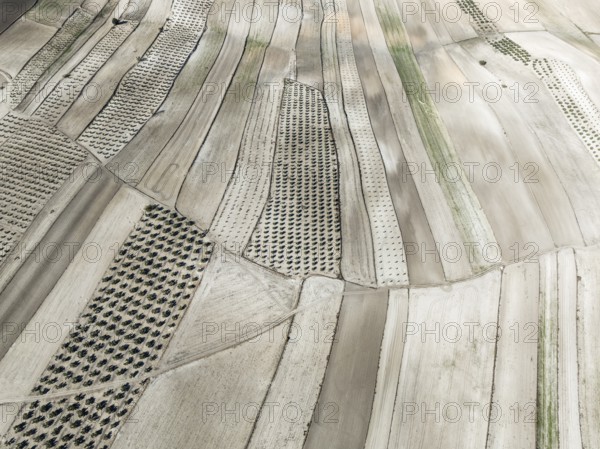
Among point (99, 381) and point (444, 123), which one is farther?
point (444, 123)

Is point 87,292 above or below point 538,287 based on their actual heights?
below

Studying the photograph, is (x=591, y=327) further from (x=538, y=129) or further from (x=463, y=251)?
(x=538, y=129)

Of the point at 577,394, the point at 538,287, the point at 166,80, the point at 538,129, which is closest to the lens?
the point at 577,394

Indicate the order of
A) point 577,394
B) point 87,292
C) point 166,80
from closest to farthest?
1. point 577,394
2. point 87,292
3. point 166,80

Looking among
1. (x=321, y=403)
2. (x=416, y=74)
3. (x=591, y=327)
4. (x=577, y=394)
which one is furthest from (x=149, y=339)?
(x=416, y=74)

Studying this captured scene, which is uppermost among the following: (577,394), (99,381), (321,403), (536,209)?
(536,209)

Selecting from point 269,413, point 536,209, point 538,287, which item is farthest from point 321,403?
point 536,209

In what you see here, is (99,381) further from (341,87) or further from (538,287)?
(341,87)
